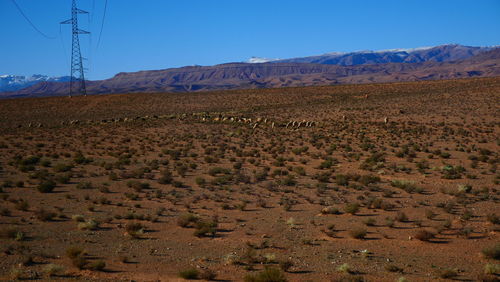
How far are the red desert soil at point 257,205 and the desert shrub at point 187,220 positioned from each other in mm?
44

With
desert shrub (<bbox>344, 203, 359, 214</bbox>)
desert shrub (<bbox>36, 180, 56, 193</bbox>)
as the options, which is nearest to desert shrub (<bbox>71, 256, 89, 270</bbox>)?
desert shrub (<bbox>344, 203, 359, 214</bbox>)

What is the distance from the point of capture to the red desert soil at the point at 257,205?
460 inches

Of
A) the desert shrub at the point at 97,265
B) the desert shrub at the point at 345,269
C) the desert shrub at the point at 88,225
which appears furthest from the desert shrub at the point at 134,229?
the desert shrub at the point at 345,269

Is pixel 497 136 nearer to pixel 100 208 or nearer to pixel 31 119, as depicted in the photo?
pixel 100 208

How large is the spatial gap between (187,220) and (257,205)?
374 centimetres

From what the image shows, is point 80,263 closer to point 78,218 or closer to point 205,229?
point 205,229

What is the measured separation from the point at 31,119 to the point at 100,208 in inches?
2379

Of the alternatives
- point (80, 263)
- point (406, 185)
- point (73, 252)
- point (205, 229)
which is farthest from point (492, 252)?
point (73, 252)

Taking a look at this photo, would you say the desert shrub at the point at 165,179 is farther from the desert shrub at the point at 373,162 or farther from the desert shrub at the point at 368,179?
the desert shrub at the point at 373,162

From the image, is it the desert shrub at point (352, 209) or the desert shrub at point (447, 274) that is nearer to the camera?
the desert shrub at point (447, 274)

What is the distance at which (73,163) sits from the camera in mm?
29234

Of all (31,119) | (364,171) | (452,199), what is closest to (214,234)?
(452,199)

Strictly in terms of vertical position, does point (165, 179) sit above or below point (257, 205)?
above

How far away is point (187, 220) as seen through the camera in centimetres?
1549
